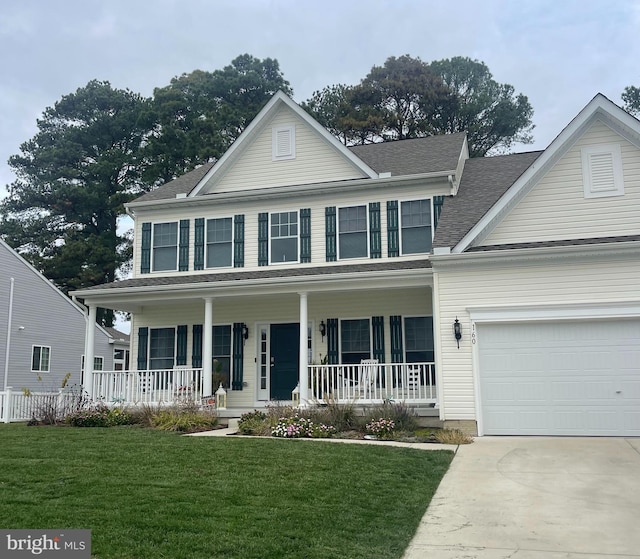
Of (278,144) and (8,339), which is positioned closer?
(278,144)

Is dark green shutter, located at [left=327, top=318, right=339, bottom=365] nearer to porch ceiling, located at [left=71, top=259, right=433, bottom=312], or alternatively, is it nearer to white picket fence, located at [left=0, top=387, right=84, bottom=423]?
porch ceiling, located at [left=71, top=259, right=433, bottom=312]

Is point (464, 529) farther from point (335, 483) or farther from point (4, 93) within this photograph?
point (4, 93)

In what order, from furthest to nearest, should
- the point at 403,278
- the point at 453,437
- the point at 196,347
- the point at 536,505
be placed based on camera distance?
the point at 196,347 < the point at 403,278 < the point at 453,437 < the point at 536,505

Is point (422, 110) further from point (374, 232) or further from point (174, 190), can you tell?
point (374, 232)

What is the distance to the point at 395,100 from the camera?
3462 cm

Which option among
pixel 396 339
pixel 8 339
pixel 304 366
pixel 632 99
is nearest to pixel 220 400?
pixel 304 366

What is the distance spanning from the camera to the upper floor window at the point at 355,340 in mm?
15422

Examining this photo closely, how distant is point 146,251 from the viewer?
57.9 ft

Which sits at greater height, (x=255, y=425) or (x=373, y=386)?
(x=373, y=386)

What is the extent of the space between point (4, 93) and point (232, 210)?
26.0 meters

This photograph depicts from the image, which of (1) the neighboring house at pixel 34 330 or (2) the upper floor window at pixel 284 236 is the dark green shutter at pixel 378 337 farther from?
(1) the neighboring house at pixel 34 330

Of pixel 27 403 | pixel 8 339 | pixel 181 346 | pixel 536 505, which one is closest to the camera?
pixel 536 505

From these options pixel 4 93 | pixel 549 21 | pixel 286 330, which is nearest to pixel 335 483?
pixel 286 330

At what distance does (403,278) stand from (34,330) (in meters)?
17.1
